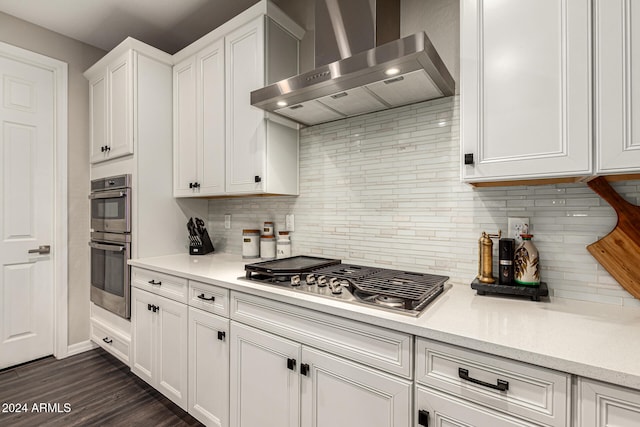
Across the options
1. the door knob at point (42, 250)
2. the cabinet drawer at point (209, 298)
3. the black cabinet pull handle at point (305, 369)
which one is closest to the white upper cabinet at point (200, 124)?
the cabinet drawer at point (209, 298)

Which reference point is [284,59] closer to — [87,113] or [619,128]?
[619,128]

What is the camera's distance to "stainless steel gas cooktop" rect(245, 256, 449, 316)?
115 cm

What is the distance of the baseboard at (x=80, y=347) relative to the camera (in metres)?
2.74

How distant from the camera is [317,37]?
1728 millimetres

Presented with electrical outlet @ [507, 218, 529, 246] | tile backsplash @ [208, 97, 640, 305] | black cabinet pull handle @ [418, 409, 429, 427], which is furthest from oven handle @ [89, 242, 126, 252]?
electrical outlet @ [507, 218, 529, 246]

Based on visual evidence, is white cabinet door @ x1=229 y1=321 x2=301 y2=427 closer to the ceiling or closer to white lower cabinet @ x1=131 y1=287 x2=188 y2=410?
white lower cabinet @ x1=131 y1=287 x2=188 y2=410

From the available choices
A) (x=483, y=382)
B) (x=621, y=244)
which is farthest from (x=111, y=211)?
(x=621, y=244)

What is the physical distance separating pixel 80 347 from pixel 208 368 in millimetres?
1914

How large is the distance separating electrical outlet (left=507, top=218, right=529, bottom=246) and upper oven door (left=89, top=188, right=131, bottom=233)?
2447mm

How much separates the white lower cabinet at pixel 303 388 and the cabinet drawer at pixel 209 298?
0.39 feet

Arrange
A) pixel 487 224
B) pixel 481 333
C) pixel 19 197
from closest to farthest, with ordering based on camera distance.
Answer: pixel 481 333, pixel 487 224, pixel 19 197

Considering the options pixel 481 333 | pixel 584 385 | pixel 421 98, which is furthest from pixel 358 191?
pixel 584 385

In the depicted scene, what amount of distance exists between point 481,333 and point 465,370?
119mm

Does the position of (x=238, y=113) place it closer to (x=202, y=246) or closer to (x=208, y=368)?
(x=202, y=246)
